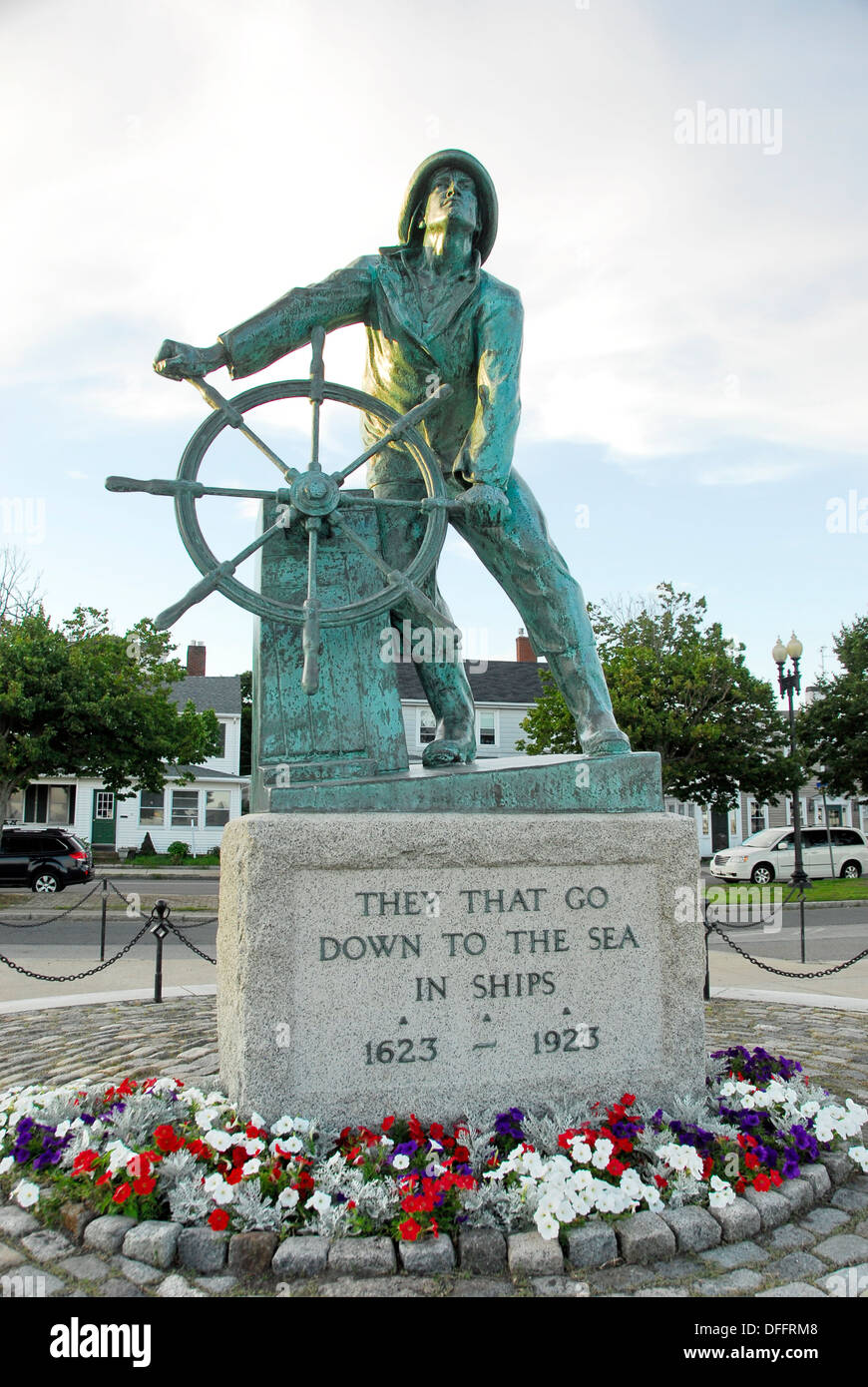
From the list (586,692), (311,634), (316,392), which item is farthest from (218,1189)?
(316,392)

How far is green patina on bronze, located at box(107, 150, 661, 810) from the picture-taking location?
3715mm

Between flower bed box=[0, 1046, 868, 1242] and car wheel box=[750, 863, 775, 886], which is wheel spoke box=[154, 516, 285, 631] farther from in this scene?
car wheel box=[750, 863, 775, 886]

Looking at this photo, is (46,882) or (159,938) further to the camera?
(46,882)

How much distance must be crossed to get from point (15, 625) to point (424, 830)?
17.2 metres

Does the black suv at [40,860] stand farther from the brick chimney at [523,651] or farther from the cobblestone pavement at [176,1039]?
the brick chimney at [523,651]

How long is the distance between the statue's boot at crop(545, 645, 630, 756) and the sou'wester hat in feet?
6.28

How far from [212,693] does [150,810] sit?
233 inches

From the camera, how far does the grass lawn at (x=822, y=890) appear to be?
18281 millimetres

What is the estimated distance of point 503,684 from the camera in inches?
1478

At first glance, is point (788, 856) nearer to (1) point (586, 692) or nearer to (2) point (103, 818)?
(1) point (586, 692)

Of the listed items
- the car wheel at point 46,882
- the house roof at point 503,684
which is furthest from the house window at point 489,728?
the car wheel at point 46,882

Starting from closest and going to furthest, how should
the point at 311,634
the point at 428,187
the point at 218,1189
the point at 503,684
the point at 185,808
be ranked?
the point at 218,1189 → the point at 311,634 → the point at 428,187 → the point at 185,808 → the point at 503,684

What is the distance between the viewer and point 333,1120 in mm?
3326

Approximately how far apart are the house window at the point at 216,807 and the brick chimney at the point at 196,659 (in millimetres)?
7224
